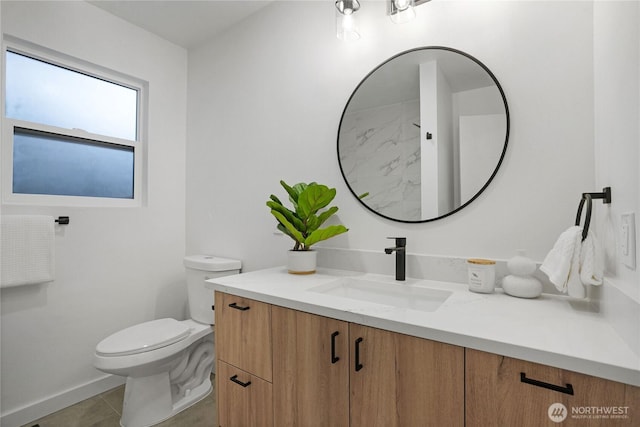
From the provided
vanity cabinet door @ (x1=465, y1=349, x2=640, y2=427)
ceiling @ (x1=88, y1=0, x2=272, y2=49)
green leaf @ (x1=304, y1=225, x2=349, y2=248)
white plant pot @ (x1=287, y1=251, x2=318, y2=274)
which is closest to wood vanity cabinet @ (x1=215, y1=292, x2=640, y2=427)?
vanity cabinet door @ (x1=465, y1=349, x2=640, y2=427)

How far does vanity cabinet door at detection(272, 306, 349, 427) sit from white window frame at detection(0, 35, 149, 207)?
1.70 meters

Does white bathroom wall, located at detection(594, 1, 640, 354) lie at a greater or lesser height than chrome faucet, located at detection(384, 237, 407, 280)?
greater

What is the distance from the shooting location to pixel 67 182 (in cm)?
195

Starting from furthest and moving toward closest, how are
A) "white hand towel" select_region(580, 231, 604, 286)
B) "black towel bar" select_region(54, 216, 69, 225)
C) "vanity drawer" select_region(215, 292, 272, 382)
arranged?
1. "black towel bar" select_region(54, 216, 69, 225)
2. "vanity drawer" select_region(215, 292, 272, 382)
3. "white hand towel" select_region(580, 231, 604, 286)

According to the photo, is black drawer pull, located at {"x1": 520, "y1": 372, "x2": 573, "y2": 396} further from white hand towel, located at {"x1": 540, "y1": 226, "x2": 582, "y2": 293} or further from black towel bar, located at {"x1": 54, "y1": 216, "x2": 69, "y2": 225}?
black towel bar, located at {"x1": 54, "y1": 216, "x2": 69, "y2": 225}

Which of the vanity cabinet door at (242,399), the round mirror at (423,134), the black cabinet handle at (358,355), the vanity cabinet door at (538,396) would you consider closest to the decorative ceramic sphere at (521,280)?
the round mirror at (423,134)

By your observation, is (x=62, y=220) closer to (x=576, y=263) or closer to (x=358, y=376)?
(x=358, y=376)

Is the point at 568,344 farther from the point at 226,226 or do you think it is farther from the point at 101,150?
the point at 101,150

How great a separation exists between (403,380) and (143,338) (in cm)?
147

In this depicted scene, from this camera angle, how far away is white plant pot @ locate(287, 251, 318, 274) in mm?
1514

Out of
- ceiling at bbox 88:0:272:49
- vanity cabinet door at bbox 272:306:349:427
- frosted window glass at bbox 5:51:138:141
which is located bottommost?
vanity cabinet door at bbox 272:306:349:427

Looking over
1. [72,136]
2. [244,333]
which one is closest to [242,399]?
[244,333]

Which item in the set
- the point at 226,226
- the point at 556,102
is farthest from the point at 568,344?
the point at 226,226

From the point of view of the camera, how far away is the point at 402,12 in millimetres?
1365
